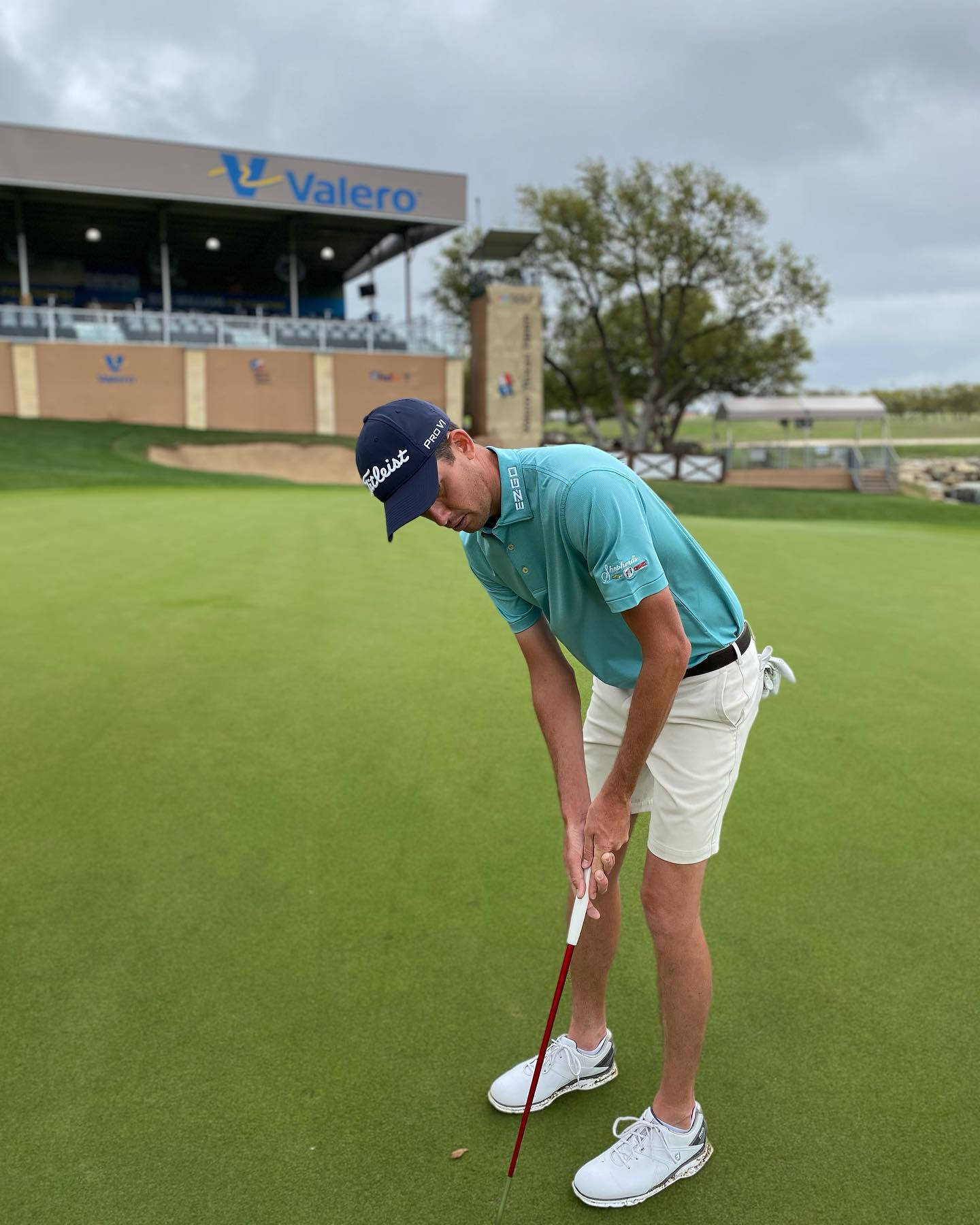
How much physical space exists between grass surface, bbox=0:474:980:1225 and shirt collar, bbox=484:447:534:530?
1509 mm

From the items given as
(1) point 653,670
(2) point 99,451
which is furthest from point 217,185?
(1) point 653,670

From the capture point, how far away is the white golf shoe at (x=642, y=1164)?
7.42ft

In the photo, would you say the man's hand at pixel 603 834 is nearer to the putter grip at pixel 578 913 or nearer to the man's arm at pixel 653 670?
the putter grip at pixel 578 913

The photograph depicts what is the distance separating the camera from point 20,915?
3316 millimetres

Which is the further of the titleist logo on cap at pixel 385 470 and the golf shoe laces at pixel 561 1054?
the golf shoe laces at pixel 561 1054

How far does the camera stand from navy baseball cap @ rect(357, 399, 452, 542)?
211 centimetres

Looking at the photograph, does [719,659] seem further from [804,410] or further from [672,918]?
[804,410]

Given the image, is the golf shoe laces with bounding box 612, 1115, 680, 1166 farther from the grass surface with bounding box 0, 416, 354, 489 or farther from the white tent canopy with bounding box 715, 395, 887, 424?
the white tent canopy with bounding box 715, 395, 887, 424

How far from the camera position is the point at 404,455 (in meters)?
2.11

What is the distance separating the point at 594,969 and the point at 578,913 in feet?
1.29

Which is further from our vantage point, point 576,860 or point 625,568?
point 576,860

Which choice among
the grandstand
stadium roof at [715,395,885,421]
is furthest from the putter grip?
stadium roof at [715,395,885,421]

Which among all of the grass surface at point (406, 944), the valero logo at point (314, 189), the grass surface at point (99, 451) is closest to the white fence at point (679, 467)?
the grass surface at point (99, 451)

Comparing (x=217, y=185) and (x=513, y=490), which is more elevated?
(x=217, y=185)
